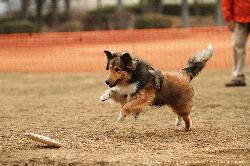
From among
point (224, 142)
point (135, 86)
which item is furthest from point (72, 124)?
point (224, 142)

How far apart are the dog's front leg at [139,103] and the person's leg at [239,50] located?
570 centimetres

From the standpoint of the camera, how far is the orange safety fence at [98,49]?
19.5 meters

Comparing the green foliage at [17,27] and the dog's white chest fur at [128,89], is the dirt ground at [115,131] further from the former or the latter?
the green foliage at [17,27]

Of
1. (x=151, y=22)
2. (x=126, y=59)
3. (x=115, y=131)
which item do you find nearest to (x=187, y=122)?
(x=115, y=131)

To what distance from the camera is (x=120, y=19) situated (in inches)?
1407

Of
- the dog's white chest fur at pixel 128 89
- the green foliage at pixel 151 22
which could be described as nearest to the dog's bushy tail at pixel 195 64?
the dog's white chest fur at pixel 128 89

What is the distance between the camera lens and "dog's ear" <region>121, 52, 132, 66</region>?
723 cm

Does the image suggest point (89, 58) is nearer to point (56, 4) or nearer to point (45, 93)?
point (45, 93)

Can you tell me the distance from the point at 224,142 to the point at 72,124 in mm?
2335

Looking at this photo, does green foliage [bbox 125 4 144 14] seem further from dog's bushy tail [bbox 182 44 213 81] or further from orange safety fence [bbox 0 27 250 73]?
dog's bushy tail [bbox 182 44 213 81]

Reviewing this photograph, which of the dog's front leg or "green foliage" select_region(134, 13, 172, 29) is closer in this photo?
the dog's front leg

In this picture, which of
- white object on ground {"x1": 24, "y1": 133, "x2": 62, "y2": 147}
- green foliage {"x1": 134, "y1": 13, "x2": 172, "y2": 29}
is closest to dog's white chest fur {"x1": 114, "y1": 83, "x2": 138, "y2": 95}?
white object on ground {"x1": 24, "y1": 133, "x2": 62, "y2": 147}

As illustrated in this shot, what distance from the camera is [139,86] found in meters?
7.33

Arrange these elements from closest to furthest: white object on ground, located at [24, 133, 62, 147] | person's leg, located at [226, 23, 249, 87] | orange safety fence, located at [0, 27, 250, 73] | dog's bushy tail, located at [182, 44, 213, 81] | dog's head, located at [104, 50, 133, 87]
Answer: white object on ground, located at [24, 133, 62, 147] → dog's head, located at [104, 50, 133, 87] → dog's bushy tail, located at [182, 44, 213, 81] → person's leg, located at [226, 23, 249, 87] → orange safety fence, located at [0, 27, 250, 73]
